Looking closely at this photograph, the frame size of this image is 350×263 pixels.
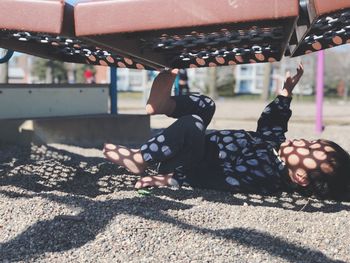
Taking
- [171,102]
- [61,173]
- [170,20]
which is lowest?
[61,173]

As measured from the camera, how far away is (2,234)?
244 cm

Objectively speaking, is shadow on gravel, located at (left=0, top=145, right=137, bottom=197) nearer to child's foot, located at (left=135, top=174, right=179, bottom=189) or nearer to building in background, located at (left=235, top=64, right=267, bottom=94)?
child's foot, located at (left=135, top=174, right=179, bottom=189)

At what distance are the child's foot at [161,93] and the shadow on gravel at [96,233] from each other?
0.60m

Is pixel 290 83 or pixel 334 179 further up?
pixel 290 83

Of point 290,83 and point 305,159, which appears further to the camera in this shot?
point 290,83

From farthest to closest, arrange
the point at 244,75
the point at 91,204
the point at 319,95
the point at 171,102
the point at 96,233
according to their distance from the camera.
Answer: the point at 244,75 < the point at 319,95 < the point at 171,102 < the point at 91,204 < the point at 96,233

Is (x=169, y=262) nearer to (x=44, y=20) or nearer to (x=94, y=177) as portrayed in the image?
(x=44, y=20)

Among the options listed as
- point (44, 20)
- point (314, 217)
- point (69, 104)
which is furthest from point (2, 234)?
point (69, 104)

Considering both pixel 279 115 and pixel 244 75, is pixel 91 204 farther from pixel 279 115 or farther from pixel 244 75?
pixel 244 75

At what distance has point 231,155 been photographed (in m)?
3.41

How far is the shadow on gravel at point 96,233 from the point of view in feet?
7.40

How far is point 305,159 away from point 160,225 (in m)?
1.05

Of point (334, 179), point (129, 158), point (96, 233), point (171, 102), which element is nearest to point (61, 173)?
point (129, 158)

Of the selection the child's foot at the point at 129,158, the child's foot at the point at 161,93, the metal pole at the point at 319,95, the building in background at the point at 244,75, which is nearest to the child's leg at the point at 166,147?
the child's foot at the point at 129,158
